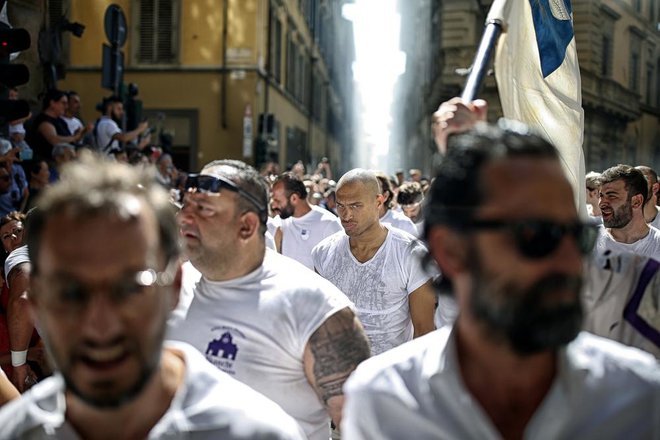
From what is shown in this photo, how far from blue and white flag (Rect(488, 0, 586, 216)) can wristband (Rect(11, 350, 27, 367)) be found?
11.5ft

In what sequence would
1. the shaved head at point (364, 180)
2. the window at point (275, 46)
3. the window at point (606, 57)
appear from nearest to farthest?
the shaved head at point (364, 180) < the window at point (275, 46) < the window at point (606, 57)

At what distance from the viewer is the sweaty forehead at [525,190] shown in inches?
83.0

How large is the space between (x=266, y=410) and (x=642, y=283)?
1.12 meters

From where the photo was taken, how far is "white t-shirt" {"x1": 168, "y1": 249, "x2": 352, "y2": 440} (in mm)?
3771

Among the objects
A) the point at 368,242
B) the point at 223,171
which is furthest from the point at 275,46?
the point at 223,171

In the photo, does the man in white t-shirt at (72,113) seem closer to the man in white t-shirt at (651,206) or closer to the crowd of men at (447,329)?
the man in white t-shirt at (651,206)

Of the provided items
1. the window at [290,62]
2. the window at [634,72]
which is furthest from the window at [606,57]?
the window at [290,62]

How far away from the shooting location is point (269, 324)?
3.81 meters

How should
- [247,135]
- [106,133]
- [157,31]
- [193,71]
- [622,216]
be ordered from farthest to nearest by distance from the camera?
[193,71] → [157,31] → [247,135] → [106,133] → [622,216]

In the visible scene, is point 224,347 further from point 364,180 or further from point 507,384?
point 364,180

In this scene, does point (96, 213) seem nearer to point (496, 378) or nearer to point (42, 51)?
point (496, 378)

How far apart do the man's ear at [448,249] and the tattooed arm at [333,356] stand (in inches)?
56.3

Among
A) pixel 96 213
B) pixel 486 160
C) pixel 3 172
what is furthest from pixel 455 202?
pixel 3 172

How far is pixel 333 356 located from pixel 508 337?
1660mm
